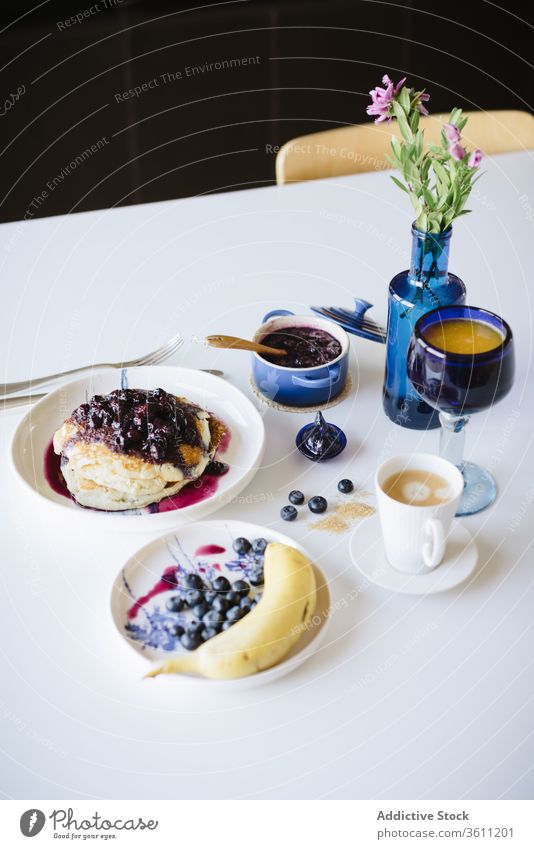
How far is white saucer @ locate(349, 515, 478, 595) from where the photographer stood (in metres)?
1.04

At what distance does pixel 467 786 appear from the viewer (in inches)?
34.4

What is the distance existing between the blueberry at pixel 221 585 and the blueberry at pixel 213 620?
1.4 inches

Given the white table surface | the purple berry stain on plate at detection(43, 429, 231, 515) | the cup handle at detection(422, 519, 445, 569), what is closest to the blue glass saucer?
the white table surface

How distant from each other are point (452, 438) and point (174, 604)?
1.39ft

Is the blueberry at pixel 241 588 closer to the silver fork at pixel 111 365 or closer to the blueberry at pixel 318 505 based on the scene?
the blueberry at pixel 318 505

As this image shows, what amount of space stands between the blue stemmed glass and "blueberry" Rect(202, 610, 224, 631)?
35 centimetres

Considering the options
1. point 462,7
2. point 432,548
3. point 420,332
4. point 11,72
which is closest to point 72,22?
point 11,72

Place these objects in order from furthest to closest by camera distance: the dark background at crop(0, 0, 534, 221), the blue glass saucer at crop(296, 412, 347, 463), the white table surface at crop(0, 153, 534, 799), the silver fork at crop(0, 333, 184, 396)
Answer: the dark background at crop(0, 0, 534, 221)
the silver fork at crop(0, 333, 184, 396)
the blue glass saucer at crop(296, 412, 347, 463)
the white table surface at crop(0, 153, 534, 799)

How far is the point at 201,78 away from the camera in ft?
10.8

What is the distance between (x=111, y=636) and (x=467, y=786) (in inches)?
16.3

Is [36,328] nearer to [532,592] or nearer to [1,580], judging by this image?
[1,580]

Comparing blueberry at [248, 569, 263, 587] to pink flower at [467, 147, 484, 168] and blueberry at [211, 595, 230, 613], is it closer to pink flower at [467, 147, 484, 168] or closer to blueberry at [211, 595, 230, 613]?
blueberry at [211, 595, 230, 613]

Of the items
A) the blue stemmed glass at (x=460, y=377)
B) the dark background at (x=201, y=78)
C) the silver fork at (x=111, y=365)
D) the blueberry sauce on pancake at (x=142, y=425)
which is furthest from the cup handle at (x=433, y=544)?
the dark background at (x=201, y=78)

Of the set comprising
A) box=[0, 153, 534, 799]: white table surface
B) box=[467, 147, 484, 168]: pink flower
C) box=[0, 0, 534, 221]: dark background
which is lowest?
box=[0, 153, 534, 799]: white table surface
